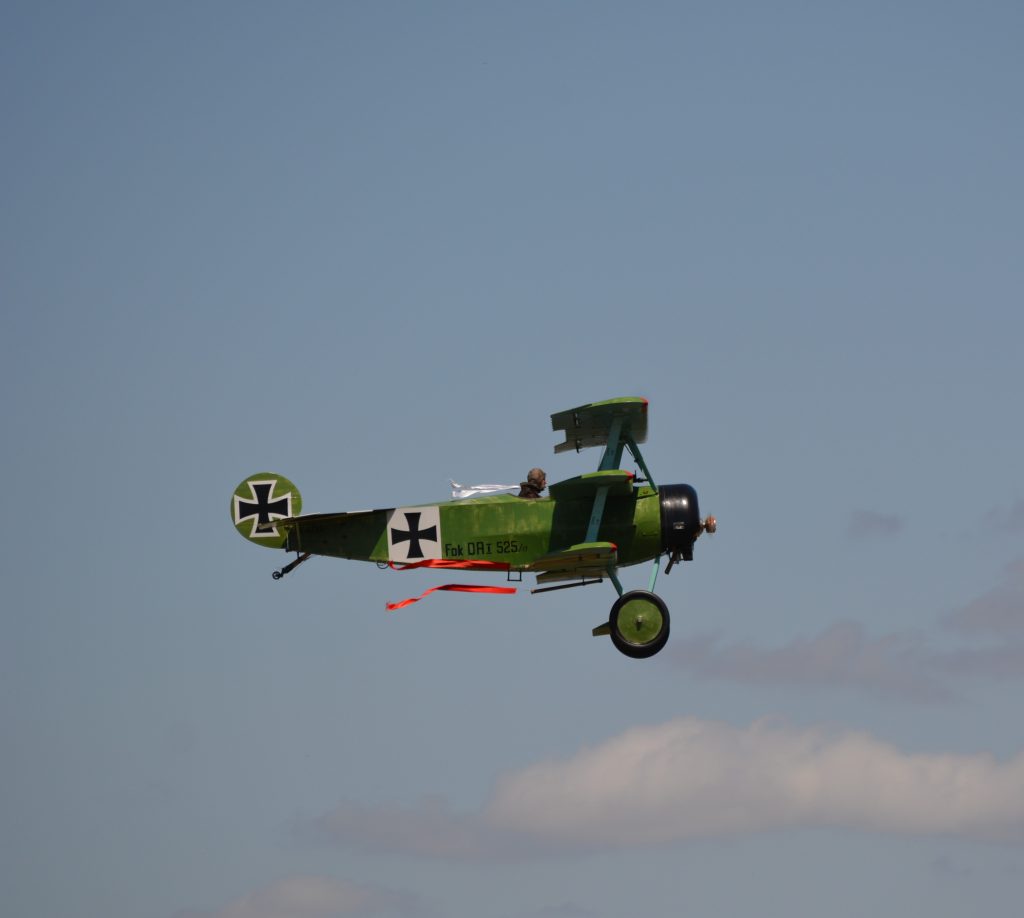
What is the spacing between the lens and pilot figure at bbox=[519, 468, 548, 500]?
2620 centimetres

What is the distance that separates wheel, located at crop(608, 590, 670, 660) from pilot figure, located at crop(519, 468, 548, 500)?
2079 millimetres

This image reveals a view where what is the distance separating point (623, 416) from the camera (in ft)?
85.1

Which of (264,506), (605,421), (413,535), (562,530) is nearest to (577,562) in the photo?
(562,530)

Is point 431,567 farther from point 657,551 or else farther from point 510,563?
point 657,551

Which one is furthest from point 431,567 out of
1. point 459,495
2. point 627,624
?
point 627,624

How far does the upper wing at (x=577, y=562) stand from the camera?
25.0 meters

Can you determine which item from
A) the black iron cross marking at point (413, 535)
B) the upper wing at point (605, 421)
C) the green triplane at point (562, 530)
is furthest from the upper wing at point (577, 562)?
the upper wing at point (605, 421)

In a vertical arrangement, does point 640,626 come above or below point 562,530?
below

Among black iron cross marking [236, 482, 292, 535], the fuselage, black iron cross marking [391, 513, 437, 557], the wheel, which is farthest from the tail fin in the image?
the wheel

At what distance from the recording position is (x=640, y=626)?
2536 centimetres

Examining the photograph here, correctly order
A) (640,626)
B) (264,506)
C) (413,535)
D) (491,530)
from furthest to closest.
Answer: (264,506), (413,535), (491,530), (640,626)

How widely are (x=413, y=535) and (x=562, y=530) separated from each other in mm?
2126

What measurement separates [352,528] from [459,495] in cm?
160

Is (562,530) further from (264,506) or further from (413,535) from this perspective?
(264,506)
